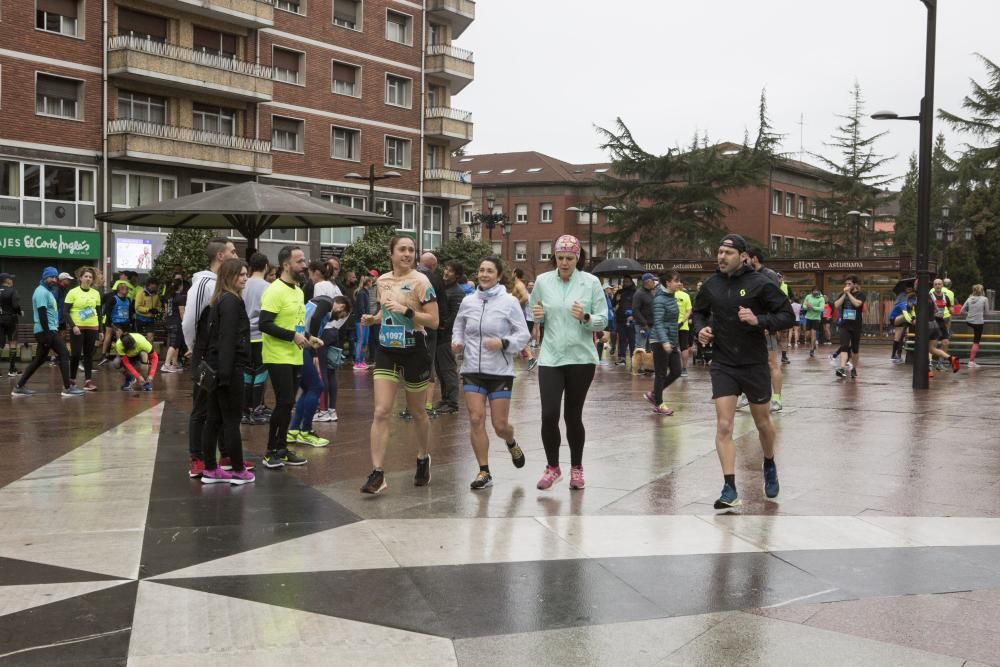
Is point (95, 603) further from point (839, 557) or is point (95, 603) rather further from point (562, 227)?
point (562, 227)

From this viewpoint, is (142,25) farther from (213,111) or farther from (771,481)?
(771,481)

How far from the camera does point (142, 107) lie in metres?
36.1

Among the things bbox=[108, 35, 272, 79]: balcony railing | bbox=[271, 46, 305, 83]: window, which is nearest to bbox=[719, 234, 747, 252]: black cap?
bbox=[108, 35, 272, 79]: balcony railing

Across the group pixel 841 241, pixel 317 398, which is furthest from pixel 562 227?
pixel 317 398

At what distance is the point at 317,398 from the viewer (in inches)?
375

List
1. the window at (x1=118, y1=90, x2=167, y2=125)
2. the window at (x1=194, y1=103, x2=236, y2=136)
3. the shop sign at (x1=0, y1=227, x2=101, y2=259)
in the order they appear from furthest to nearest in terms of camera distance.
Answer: the window at (x1=194, y1=103, x2=236, y2=136) → the window at (x1=118, y1=90, x2=167, y2=125) → the shop sign at (x1=0, y1=227, x2=101, y2=259)

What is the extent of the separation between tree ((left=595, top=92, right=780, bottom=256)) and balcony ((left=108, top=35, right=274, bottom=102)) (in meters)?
21.1

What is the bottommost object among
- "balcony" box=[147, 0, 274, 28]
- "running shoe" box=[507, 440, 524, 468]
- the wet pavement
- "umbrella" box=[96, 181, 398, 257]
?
the wet pavement

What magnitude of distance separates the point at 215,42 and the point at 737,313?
118ft

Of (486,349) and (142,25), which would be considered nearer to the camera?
(486,349)

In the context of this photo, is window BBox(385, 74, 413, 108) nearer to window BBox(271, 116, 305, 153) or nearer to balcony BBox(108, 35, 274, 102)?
window BBox(271, 116, 305, 153)

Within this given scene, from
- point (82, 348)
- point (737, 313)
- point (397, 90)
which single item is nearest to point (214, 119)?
point (397, 90)

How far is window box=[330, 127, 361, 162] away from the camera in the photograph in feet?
142

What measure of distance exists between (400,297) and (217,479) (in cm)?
200
